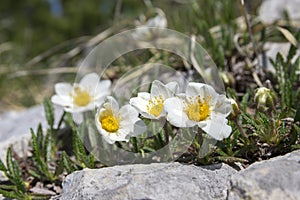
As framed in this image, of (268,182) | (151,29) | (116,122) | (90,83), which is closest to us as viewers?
(268,182)

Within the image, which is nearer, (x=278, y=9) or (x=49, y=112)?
(x=49, y=112)

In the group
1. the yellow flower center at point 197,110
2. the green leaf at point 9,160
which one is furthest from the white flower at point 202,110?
the green leaf at point 9,160

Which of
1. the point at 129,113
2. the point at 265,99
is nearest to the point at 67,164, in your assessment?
the point at 129,113

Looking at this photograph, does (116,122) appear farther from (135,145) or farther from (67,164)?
(67,164)

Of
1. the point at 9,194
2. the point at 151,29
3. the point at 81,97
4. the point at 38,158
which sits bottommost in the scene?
the point at 9,194

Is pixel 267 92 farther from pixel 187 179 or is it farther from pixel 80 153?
pixel 80 153

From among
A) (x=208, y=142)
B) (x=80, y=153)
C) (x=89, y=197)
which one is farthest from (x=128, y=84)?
(x=89, y=197)

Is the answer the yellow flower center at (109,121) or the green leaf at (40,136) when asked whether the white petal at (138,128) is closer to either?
the yellow flower center at (109,121)
